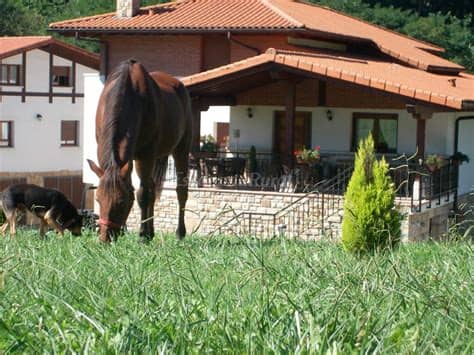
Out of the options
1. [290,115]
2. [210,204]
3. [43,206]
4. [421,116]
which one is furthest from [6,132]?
[43,206]

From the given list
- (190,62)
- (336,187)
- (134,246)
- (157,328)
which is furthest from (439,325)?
(190,62)

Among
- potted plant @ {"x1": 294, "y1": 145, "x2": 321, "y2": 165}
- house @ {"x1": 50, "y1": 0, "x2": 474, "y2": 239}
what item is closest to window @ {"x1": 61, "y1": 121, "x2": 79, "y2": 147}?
house @ {"x1": 50, "y1": 0, "x2": 474, "y2": 239}

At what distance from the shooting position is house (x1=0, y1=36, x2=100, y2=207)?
45.6 m

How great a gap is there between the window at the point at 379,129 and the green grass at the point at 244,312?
22498 mm

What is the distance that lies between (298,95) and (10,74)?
19.7m

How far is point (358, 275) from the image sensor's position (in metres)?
6.71

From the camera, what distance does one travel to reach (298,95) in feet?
99.5

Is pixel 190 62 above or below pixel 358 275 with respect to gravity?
above

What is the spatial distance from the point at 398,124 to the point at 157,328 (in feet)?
82.0

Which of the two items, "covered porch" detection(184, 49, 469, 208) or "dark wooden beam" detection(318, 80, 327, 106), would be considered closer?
"covered porch" detection(184, 49, 469, 208)

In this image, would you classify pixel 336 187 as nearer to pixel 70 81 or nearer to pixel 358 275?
pixel 358 275

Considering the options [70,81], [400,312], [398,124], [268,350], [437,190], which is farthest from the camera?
[70,81]

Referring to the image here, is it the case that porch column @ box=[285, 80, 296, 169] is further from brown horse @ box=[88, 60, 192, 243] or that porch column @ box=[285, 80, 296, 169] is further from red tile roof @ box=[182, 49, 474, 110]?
brown horse @ box=[88, 60, 192, 243]

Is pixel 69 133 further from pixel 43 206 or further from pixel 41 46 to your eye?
pixel 43 206
